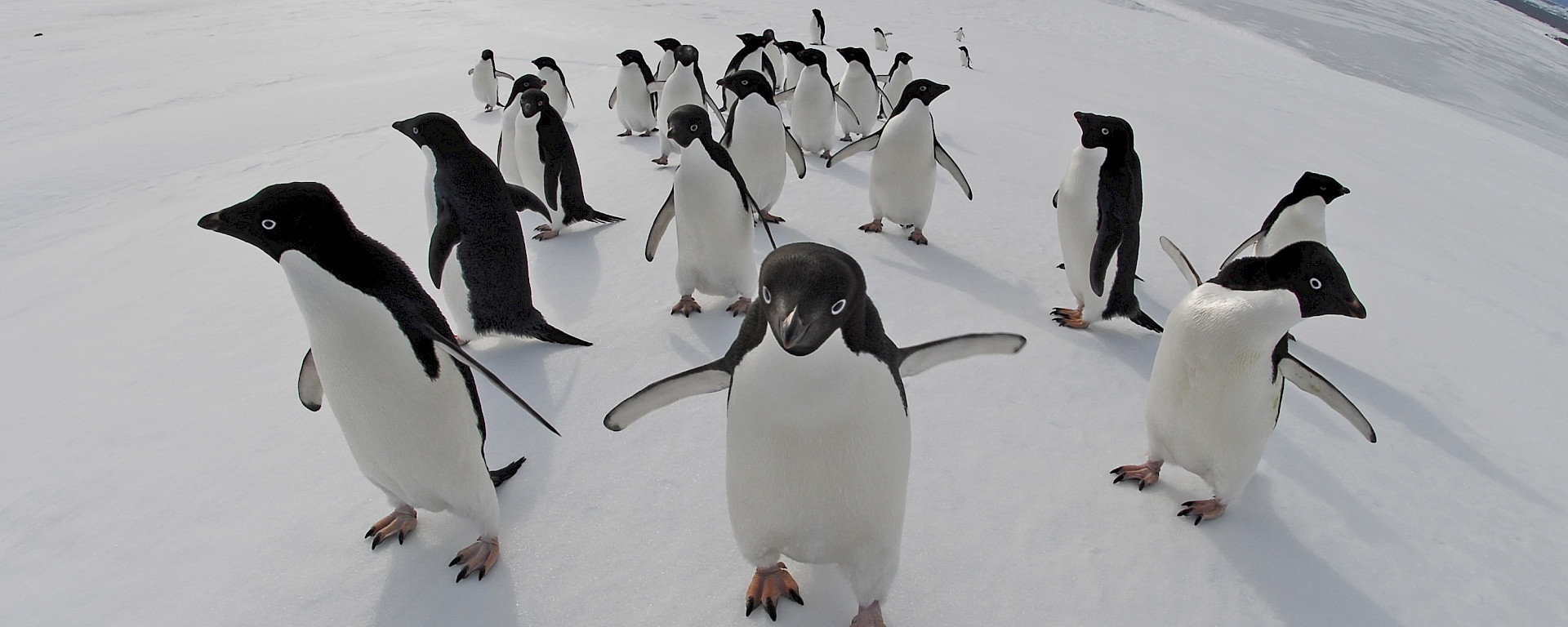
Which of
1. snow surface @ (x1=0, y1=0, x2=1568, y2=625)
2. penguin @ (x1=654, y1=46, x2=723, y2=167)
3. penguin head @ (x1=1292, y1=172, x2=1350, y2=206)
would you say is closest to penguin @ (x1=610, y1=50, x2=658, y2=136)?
snow surface @ (x1=0, y1=0, x2=1568, y2=625)

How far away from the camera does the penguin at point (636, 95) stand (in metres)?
5.87

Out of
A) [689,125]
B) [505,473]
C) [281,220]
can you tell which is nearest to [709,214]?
[689,125]

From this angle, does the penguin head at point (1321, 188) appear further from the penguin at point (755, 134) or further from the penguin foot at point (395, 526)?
the penguin foot at point (395, 526)

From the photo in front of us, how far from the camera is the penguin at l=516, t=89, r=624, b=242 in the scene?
3.63 meters

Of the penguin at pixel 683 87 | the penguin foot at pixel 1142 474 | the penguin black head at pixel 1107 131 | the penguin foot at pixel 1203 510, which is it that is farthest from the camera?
the penguin at pixel 683 87

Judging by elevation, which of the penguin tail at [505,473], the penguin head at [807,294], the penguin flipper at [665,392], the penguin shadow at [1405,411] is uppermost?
the penguin head at [807,294]

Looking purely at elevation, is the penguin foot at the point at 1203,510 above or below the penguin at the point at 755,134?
below

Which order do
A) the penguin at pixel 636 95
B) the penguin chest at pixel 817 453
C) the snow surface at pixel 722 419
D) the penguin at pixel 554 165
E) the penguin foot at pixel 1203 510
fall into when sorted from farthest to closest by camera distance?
the penguin at pixel 636 95
the penguin at pixel 554 165
the penguin foot at pixel 1203 510
the snow surface at pixel 722 419
the penguin chest at pixel 817 453

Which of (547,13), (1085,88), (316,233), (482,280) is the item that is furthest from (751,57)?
(547,13)

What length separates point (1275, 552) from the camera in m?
1.75

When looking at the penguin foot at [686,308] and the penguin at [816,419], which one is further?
the penguin foot at [686,308]

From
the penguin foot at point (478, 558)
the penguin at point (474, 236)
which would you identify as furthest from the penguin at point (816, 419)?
the penguin at point (474, 236)

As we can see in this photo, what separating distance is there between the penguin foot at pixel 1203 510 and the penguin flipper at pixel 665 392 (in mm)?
1281

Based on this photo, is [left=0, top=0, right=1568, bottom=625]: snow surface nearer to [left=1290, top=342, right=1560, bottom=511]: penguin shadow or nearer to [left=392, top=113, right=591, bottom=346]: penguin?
[left=1290, top=342, right=1560, bottom=511]: penguin shadow
